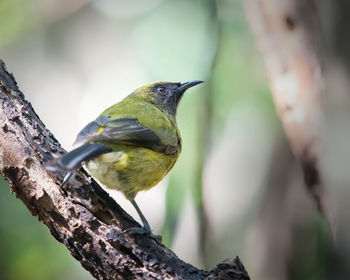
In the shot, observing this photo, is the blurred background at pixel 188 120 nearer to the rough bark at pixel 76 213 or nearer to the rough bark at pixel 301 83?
the rough bark at pixel 301 83

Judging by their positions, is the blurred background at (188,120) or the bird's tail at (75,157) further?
the blurred background at (188,120)

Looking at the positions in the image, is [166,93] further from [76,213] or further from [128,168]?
[76,213]

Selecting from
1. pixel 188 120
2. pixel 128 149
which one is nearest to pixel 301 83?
pixel 188 120

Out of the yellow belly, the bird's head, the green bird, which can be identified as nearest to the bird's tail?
the green bird

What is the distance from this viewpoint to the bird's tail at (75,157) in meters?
2.76

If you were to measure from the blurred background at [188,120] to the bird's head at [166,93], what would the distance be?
1142 millimetres

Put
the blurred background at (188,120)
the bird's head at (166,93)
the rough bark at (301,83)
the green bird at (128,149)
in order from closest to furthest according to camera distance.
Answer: the green bird at (128,149), the bird's head at (166,93), the rough bark at (301,83), the blurred background at (188,120)

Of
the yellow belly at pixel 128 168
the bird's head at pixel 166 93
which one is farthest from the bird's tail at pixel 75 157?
the bird's head at pixel 166 93

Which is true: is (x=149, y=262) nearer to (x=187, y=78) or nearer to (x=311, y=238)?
(x=311, y=238)

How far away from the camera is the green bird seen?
134 inches

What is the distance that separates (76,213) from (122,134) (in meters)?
0.80

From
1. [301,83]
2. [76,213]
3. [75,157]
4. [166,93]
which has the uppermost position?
[166,93]

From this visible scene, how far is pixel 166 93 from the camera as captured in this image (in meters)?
5.21

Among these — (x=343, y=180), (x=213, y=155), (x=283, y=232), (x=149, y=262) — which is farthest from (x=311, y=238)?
(x=149, y=262)
